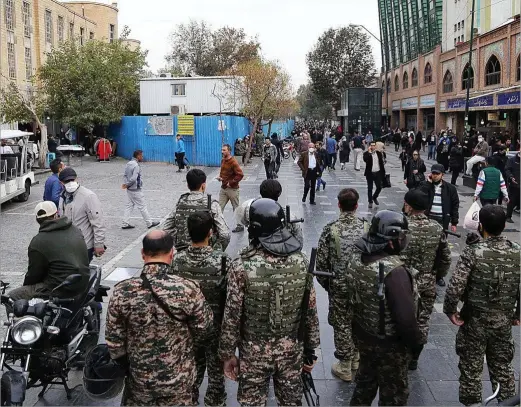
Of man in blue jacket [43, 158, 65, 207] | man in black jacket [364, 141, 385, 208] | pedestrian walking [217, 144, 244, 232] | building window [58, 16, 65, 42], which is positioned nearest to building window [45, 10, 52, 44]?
building window [58, 16, 65, 42]

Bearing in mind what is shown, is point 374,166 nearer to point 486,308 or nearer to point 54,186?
point 54,186

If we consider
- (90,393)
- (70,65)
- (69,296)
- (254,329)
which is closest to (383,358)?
(254,329)

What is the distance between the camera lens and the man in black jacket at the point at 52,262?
4977mm

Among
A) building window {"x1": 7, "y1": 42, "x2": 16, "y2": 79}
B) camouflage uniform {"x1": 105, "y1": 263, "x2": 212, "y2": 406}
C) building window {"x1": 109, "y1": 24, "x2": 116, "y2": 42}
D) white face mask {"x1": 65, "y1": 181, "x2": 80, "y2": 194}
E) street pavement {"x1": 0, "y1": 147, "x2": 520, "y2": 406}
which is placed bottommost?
street pavement {"x1": 0, "y1": 147, "x2": 520, "y2": 406}

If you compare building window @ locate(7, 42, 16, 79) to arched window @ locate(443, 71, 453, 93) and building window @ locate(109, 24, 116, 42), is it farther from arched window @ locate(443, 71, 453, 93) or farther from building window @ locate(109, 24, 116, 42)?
arched window @ locate(443, 71, 453, 93)

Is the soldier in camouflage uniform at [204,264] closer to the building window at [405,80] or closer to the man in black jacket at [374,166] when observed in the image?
the man in black jacket at [374,166]

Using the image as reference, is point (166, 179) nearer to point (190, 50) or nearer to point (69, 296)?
point (69, 296)

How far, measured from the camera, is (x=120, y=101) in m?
31.0

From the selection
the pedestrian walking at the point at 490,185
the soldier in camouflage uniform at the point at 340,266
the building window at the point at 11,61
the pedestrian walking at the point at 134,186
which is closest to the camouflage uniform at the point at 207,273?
the soldier in camouflage uniform at the point at 340,266

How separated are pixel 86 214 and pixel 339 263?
3473 millimetres

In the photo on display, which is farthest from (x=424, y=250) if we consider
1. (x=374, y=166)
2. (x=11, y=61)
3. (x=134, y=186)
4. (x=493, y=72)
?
(x=11, y=61)

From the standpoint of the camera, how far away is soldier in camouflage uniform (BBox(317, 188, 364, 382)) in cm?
500

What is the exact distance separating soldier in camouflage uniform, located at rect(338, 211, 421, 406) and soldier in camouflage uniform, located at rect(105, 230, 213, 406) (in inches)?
39.1

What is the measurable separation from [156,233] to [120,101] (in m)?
28.8
